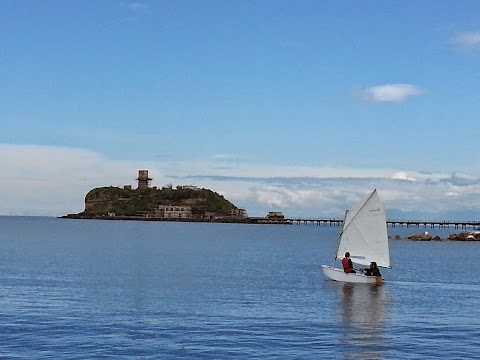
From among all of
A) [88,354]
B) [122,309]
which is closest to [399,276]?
[122,309]

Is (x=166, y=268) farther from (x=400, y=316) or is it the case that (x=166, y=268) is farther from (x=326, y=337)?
(x=326, y=337)

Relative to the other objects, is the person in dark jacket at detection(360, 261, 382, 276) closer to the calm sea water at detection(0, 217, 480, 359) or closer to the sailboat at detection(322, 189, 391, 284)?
the calm sea water at detection(0, 217, 480, 359)

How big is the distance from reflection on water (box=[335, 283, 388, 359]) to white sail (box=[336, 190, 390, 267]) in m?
6.26

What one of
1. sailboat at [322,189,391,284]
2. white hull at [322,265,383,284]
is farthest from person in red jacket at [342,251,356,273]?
sailboat at [322,189,391,284]

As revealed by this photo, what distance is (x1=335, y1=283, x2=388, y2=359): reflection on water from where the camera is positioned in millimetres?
34375

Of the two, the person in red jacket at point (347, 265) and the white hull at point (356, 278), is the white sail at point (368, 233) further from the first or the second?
the person in red jacket at point (347, 265)

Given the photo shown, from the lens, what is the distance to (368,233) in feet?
232

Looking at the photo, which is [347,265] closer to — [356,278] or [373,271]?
[356,278]

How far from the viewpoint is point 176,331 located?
38594 mm

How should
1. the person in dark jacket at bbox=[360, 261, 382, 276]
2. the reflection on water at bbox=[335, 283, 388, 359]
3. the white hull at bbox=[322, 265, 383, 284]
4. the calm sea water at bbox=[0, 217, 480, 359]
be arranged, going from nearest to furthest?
the calm sea water at bbox=[0, 217, 480, 359]
the reflection on water at bbox=[335, 283, 388, 359]
the white hull at bbox=[322, 265, 383, 284]
the person in dark jacket at bbox=[360, 261, 382, 276]

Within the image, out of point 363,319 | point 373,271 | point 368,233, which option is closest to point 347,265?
point 373,271

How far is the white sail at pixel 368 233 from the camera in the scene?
70688mm

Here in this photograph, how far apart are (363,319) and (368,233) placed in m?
26.1

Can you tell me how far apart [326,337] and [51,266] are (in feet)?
172
